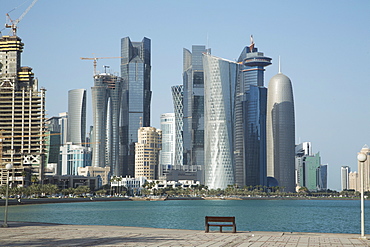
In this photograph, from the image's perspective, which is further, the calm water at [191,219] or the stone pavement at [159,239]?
the calm water at [191,219]

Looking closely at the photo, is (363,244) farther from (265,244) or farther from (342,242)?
(265,244)

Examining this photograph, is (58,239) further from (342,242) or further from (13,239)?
(342,242)

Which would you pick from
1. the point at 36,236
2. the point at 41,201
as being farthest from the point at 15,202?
the point at 36,236

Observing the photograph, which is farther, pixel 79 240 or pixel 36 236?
pixel 36 236

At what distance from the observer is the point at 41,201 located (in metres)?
196

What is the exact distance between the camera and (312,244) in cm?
3294

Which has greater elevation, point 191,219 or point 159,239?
point 159,239

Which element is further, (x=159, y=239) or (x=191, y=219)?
(x=191, y=219)

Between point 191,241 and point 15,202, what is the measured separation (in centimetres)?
14644

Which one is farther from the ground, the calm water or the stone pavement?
the stone pavement

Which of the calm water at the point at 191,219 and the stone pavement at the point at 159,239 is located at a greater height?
the stone pavement at the point at 159,239

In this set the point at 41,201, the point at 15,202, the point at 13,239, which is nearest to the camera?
the point at 13,239

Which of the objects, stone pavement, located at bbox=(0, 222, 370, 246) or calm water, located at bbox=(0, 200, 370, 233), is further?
calm water, located at bbox=(0, 200, 370, 233)

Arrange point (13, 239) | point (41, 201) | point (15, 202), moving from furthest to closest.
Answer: point (41, 201) < point (15, 202) < point (13, 239)
